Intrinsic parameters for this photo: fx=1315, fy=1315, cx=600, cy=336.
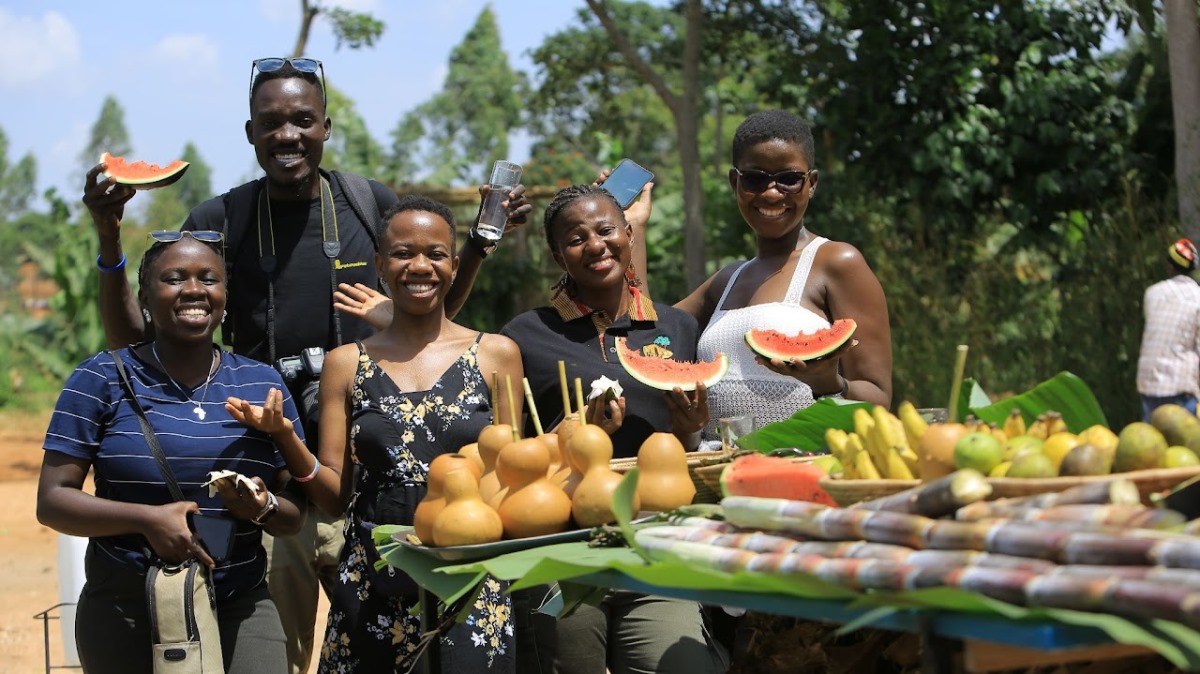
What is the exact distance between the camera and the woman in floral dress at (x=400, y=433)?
13.7ft

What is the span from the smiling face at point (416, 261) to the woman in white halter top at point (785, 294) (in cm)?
100

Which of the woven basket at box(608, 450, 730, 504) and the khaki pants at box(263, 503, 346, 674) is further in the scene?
the khaki pants at box(263, 503, 346, 674)

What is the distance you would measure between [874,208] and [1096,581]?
13.4 meters

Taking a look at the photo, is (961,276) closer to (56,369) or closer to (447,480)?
(447,480)

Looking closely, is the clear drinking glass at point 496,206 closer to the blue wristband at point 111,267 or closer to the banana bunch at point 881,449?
the blue wristband at point 111,267

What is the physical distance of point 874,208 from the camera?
1516 cm

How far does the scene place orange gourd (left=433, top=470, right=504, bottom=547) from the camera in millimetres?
3373

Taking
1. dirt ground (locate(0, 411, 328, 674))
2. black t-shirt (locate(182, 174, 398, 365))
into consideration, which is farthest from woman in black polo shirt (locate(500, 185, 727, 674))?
dirt ground (locate(0, 411, 328, 674))

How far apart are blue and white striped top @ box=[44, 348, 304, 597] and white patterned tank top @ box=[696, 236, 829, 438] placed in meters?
1.57

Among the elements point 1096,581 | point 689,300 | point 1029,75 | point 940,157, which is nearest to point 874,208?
point 940,157

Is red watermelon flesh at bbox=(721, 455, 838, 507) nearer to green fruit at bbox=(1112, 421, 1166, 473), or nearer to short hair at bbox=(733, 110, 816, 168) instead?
green fruit at bbox=(1112, 421, 1166, 473)

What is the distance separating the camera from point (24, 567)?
516 inches

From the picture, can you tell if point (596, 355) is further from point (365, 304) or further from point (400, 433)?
point (365, 304)

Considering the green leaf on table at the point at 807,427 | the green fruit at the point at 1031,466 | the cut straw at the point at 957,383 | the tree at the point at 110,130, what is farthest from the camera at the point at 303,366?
the tree at the point at 110,130
